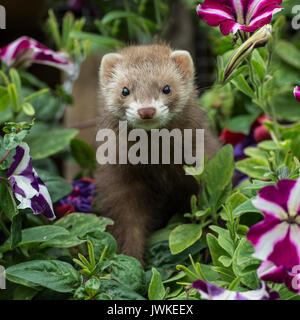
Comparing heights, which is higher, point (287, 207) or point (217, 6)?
point (217, 6)

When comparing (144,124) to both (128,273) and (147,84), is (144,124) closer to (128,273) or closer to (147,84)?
(147,84)

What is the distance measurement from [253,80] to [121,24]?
33.6 inches

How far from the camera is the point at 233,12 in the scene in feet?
3.06

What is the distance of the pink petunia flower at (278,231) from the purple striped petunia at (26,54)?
0.89 meters

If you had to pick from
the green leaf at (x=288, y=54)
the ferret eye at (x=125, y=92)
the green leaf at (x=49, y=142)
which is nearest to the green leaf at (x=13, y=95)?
the green leaf at (x=49, y=142)

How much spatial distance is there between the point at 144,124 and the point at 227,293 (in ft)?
1.42

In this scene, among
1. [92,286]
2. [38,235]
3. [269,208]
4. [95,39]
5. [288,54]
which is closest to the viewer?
[269,208]

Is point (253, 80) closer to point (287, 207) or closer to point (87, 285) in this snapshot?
point (287, 207)

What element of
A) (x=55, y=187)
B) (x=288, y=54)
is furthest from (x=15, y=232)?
(x=288, y=54)

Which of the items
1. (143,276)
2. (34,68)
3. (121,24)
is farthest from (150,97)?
(34,68)

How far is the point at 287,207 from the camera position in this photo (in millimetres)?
729

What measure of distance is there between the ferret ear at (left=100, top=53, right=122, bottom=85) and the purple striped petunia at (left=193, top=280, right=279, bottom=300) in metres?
0.61

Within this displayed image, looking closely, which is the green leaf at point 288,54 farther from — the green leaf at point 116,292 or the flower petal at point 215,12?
the green leaf at point 116,292

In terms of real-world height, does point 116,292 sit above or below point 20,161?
below
